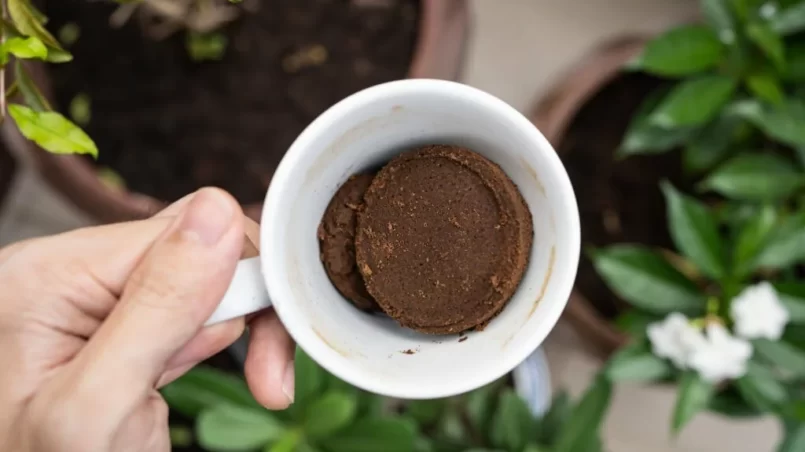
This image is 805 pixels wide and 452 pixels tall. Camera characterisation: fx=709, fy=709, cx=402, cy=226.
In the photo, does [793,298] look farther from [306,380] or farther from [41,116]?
[41,116]

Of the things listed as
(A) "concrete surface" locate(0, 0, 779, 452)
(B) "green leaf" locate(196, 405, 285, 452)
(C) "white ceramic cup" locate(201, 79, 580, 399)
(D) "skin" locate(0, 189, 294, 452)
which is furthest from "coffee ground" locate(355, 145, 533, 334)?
(A) "concrete surface" locate(0, 0, 779, 452)

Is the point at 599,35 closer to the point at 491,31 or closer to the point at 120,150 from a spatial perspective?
the point at 491,31

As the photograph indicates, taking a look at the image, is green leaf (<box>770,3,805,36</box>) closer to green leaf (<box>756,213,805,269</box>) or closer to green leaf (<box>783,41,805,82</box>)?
green leaf (<box>783,41,805,82</box>)

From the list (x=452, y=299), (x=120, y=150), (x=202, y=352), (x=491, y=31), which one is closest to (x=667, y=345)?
(x=452, y=299)

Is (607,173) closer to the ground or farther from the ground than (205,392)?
farther from the ground

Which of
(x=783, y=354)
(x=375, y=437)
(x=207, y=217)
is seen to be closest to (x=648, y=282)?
(x=783, y=354)

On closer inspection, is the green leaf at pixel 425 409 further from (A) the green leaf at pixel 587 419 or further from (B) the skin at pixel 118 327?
(B) the skin at pixel 118 327
